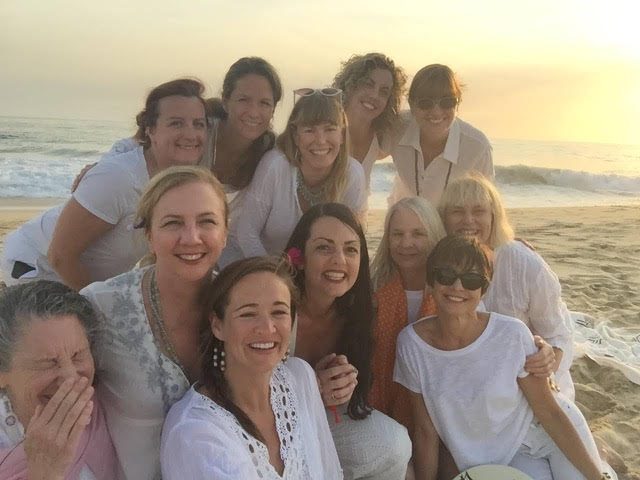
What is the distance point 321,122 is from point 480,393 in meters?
1.88

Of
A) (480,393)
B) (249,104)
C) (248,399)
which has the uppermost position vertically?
(249,104)

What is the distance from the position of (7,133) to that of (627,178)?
27.8 meters

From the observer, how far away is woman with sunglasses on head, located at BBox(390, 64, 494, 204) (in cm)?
475

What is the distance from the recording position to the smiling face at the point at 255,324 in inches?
104

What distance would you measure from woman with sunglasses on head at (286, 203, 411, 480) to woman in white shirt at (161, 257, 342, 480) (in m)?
0.39

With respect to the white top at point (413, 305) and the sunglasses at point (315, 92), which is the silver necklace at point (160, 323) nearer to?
the white top at point (413, 305)

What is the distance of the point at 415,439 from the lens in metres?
3.57

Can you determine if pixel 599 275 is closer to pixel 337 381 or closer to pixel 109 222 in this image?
pixel 337 381

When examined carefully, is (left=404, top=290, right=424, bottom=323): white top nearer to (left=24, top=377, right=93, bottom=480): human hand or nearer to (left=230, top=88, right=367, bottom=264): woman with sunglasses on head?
(left=230, top=88, right=367, bottom=264): woman with sunglasses on head

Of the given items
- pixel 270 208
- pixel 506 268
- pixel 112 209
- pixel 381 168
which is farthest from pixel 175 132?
pixel 381 168

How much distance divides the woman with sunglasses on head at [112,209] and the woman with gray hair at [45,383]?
1048 mm

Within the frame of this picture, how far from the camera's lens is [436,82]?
4.71 m

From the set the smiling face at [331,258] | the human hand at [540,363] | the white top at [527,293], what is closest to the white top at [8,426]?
the smiling face at [331,258]

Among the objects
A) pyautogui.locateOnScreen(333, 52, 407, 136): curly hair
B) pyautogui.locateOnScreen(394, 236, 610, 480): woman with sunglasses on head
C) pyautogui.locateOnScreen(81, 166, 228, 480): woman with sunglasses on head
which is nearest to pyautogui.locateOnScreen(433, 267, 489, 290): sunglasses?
pyautogui.locateOnScreen(394, 236, 610, 480): woman with sunglasses on head
